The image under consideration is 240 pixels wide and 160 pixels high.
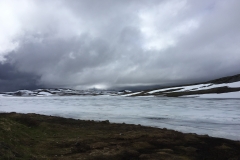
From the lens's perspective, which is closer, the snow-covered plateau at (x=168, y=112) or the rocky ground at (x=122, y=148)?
the rocky ground at (x=122, y=148)

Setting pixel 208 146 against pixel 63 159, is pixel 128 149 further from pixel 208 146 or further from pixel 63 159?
pixel 208 146

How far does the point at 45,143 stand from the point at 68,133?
4.23 m

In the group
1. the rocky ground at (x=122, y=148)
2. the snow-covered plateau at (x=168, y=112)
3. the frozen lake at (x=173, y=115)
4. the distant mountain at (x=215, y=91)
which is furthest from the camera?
the distant mountain at (x=215, y=91)

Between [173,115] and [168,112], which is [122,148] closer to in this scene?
[173,115]

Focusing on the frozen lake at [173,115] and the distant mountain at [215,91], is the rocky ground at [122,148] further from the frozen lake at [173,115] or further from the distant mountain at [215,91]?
the distant mountain at [215,91]

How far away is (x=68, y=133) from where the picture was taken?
17.9 metres

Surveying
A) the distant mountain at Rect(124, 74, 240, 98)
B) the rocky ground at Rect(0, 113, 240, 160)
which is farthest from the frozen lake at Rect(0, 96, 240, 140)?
the distant mountain at Rect(124, 74, 240, 98)

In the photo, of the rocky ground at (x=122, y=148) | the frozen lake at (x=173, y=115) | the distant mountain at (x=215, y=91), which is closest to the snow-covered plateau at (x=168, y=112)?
the frozen lake at (x=173, y=115)

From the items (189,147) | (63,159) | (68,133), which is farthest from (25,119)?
(189,147)

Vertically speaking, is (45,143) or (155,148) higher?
(45,143)

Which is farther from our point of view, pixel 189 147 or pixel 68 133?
pixel 68 133

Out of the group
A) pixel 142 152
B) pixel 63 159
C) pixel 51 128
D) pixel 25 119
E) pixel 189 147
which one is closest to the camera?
pixel 63 159

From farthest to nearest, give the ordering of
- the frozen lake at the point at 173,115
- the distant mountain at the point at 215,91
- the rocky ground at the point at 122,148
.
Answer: the distant mountain at the point at 215,91, the frozen lake at the point at 173,115, the rocky ground at the point at 122,148

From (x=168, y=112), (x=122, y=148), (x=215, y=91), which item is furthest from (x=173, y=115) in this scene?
(x=215, y=91)
